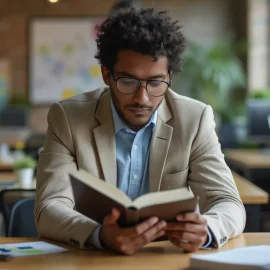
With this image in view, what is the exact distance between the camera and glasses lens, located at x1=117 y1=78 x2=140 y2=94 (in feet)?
6.59

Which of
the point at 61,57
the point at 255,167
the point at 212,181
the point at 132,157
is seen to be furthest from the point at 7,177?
the point at 61,57

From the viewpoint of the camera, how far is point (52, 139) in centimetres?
213

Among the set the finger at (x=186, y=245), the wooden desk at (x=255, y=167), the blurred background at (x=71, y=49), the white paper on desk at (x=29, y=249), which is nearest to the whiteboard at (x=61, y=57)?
the blurred background at (x=71, y=49)

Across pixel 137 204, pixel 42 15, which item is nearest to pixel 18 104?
pixel 42 15

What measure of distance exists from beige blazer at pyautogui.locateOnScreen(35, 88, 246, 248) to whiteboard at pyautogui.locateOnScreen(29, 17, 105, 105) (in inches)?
223

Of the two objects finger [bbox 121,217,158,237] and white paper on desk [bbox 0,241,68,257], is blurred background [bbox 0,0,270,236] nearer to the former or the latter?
white paper on desk [bbox 0,241,68,257]

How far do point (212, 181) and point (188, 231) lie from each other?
0.43 m

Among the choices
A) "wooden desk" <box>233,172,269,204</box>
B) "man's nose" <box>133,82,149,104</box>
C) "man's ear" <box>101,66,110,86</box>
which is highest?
"man's ear" <box>101,66,110,86</box>

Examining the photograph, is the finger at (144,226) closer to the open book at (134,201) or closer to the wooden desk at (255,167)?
the open book at (134,201)

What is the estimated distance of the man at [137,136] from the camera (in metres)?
2.01

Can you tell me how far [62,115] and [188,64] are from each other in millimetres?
5341

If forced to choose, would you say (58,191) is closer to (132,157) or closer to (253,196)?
(132,157)

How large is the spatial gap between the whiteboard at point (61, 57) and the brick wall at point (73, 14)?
10cm

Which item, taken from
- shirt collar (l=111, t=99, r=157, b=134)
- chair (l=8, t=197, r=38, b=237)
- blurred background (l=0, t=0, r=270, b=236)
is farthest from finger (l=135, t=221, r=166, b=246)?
blurred background (l=0, t=0, r=270, b=236)
